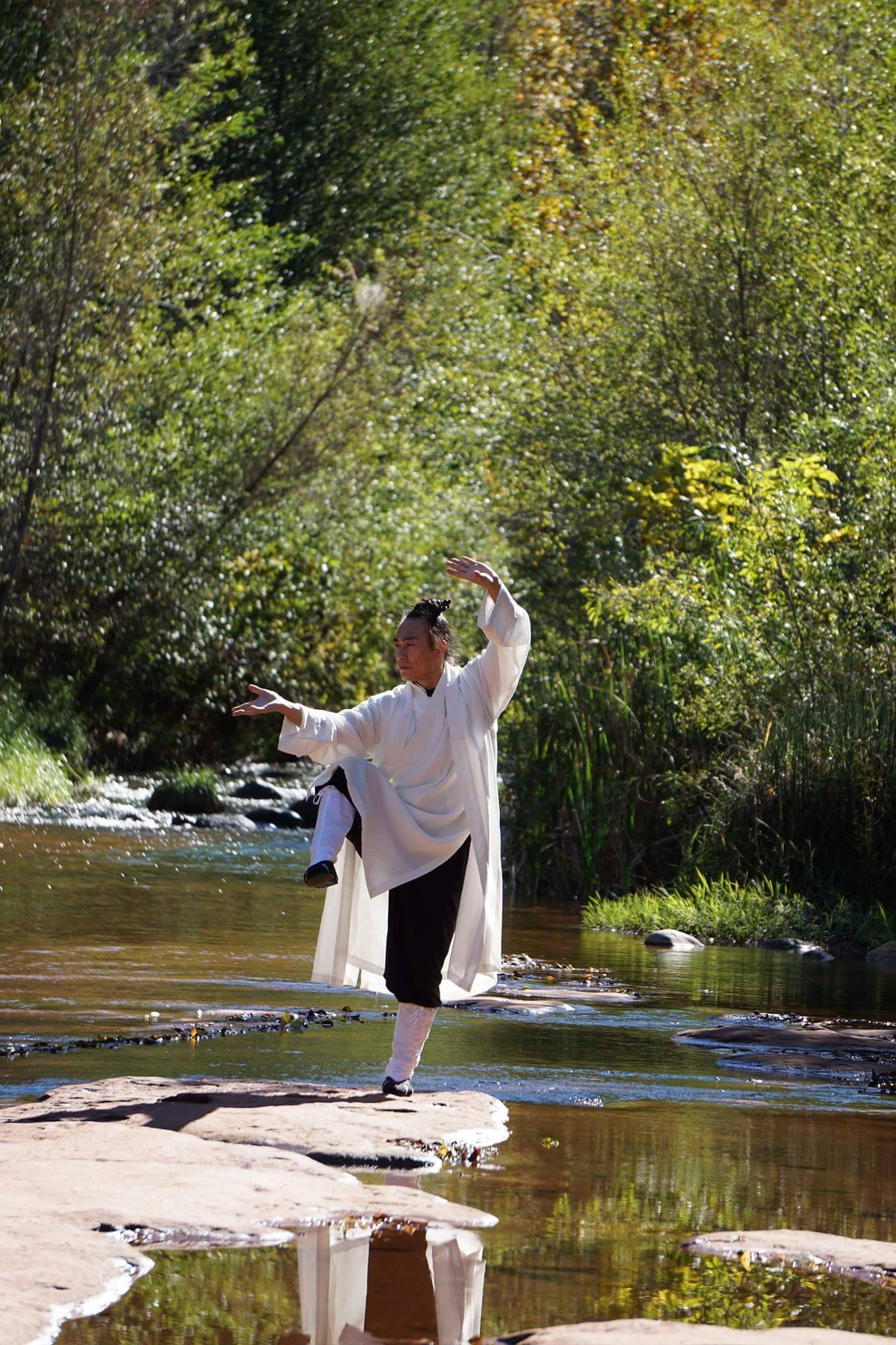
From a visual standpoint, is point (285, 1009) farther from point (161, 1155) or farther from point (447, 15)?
point (447, 15)

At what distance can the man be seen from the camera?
276 inches

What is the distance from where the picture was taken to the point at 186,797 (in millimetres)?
22344

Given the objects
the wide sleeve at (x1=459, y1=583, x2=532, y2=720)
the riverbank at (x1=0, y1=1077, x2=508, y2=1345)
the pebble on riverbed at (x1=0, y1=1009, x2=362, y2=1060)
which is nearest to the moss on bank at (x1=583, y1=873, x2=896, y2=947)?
the pebble on riverbed at (x1=0, y1=1009, x2=362, y2=1060)

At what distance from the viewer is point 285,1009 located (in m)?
9.05

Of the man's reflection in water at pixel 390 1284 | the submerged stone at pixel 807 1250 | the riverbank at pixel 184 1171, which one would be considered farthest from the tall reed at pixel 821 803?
the man's reflection in water at pixel 390 1284

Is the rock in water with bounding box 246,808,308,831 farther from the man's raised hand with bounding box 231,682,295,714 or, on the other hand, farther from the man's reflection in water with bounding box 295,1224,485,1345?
the man's reflection in water with bounding box 295,1224,485,1345

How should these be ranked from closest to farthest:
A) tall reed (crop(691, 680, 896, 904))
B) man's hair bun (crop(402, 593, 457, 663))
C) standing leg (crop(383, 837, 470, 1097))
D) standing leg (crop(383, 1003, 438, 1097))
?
standing leg (crop(383, 1003, 438, 1097))
standing leg (crop(383, 837, 470, 1097))
man's hair bun (crop(402, 593, 457, 663))
tall reed (crop(691, 680, 896, 904))

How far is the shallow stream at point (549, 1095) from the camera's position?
433cm

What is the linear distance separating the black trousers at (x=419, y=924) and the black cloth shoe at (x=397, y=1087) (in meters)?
0.32

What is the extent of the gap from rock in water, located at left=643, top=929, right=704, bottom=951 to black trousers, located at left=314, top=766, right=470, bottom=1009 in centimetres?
571

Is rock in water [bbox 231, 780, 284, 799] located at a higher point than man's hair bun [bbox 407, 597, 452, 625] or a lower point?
higher

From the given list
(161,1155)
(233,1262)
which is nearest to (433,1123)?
(161,1155)

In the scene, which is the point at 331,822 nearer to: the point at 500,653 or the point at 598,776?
the point at 500,653

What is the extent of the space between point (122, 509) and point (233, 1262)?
20.8 meters
